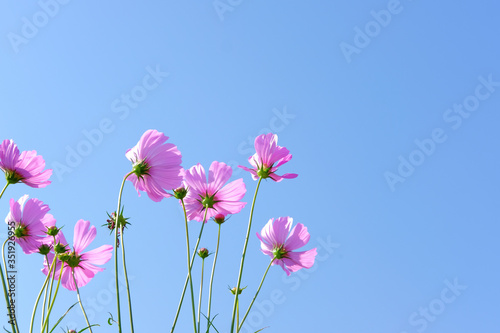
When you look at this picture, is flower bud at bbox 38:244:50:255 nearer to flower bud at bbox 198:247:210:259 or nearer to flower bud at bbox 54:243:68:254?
flower bud at bbox 54:243:68:254

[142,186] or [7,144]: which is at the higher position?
[7,144]

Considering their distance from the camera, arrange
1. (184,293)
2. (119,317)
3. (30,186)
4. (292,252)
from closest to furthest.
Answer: (119,317)
(184,293)
(30,186)
(292,252)

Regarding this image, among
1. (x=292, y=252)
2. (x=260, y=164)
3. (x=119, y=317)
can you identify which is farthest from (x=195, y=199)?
(x=119, y=317)

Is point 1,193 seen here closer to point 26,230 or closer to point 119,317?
point 26,230

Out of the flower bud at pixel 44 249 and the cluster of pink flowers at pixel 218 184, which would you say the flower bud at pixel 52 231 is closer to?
the flower bud at pixel 44 249

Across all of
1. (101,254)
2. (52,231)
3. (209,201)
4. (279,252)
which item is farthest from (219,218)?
(52,231)

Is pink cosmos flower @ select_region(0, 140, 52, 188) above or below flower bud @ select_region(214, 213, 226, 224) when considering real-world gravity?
above

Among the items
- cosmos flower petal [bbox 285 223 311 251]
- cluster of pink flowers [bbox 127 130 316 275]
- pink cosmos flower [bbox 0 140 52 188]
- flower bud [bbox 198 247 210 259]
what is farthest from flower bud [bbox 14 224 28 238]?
cosmos flower petal [bbox 285 223 311 251]
